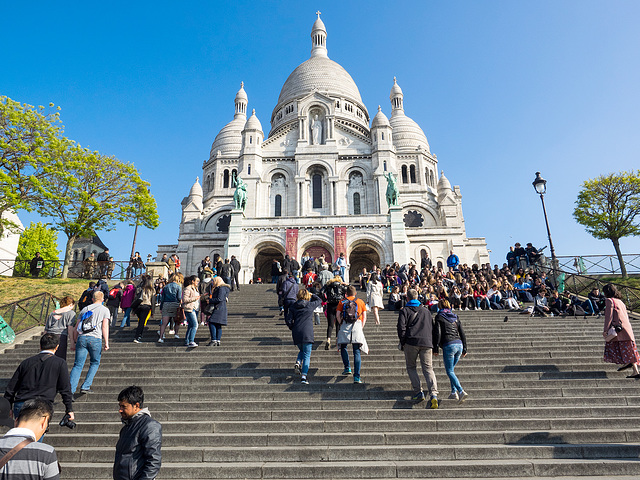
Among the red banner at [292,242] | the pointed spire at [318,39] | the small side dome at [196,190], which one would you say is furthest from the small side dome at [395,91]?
the red banner at [292,242]

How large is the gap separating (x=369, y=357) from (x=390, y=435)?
3.34m

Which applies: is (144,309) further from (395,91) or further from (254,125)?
(395,91)

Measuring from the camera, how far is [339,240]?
2752 cm

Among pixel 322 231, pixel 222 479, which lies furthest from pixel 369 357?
pixel 322 231

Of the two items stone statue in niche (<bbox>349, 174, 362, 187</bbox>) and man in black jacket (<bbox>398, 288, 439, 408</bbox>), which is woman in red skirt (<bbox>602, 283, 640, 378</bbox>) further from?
stone statue in niche (<bbox>349, 174, 362, 187</bbox>)

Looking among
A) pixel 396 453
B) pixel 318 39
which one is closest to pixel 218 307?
pixel 396 453

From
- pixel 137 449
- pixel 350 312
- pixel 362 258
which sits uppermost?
pixel 362 258

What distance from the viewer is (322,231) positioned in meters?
27.9

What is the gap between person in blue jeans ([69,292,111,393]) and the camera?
6.95 metres

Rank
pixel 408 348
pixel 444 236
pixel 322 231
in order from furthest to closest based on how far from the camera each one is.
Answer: pixel 444 236, pixel 322 231, pixel 408 348

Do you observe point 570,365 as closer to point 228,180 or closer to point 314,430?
point 314,430

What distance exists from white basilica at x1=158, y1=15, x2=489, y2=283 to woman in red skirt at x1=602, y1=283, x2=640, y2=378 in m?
19.1

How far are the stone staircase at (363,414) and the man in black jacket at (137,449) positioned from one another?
1.94 m

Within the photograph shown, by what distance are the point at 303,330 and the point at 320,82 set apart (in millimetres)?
42768
